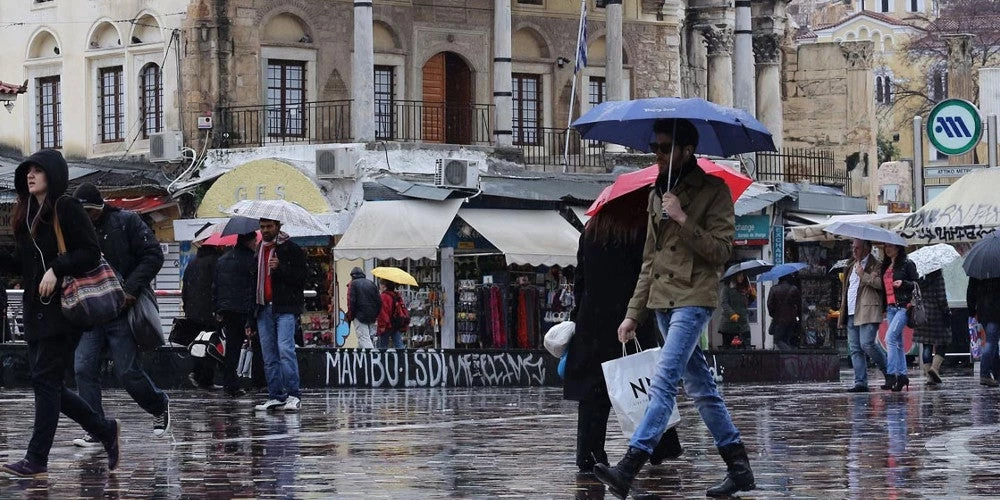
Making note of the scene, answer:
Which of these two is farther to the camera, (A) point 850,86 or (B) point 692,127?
(A) point 850,86

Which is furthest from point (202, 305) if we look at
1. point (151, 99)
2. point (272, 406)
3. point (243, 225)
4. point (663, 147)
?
point (151, 99)

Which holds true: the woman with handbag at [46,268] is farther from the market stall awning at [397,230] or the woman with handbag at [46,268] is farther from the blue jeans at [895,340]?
the market stall awning at [397,230]

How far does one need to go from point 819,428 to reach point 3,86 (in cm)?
1422

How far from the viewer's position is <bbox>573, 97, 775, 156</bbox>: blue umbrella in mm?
10508

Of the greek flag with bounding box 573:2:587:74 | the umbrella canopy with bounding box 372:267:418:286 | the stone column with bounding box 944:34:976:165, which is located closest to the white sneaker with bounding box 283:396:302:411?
the umbrella canopy with bounding box 372:267:418:286

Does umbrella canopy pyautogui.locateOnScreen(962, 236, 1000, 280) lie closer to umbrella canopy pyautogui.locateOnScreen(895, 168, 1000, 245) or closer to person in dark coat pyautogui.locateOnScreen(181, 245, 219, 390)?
umbrella canopy pyautogui.locateOnScreen(895, 168, 1000, 245)

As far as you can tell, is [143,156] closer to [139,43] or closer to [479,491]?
[139,43]

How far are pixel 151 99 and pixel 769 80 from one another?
1409 centimetres

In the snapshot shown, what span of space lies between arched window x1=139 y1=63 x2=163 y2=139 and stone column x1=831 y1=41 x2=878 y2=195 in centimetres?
1722

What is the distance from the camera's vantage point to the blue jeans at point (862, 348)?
21.3 metres

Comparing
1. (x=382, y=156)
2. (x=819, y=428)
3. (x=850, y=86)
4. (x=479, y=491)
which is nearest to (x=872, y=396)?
(x=819, y=428)

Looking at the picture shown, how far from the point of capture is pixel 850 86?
48.2 meters

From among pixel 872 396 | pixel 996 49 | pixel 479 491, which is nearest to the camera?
pixel 479 491

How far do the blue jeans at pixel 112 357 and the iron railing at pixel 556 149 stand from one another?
2679 centimetres
